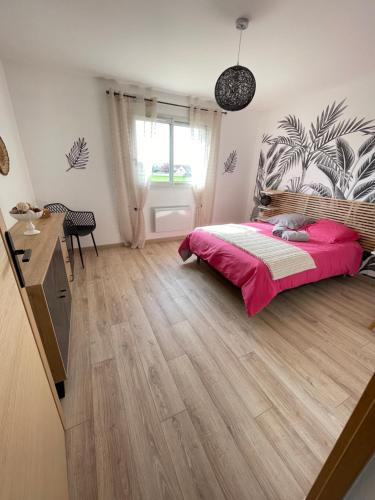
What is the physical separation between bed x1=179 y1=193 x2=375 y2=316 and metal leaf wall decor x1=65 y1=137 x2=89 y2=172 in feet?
6.45

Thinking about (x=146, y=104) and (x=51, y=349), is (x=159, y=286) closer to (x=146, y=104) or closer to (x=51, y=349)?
(x=51, y=349)

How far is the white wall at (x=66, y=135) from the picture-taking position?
2582 millimetres

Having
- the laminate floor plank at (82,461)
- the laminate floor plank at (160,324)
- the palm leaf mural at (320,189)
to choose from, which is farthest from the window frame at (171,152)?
the laminate floor plank at (82,461)

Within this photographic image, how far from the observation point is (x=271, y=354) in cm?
166

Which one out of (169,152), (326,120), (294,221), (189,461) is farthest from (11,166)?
(326,120)

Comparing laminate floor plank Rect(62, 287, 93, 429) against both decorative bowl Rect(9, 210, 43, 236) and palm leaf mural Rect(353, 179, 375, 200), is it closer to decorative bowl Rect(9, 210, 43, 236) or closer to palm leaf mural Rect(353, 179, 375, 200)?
decorative bowl Rect(9, 210, 43, 236)

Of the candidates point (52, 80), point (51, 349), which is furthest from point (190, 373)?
point (52, 80)

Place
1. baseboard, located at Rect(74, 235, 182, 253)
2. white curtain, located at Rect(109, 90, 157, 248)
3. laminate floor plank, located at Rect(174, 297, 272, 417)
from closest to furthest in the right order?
laminate floor plank, located at Rect(174, 297, 272, 417) < white curtain, located at Rect(109, 90, 157, 248) < baseboard, located at Rect(74, 235, 182, 253)

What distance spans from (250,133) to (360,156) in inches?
80.2

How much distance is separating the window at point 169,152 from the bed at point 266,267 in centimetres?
149

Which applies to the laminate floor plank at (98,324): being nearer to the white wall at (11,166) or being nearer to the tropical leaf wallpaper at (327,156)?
the white wall at (11,166)

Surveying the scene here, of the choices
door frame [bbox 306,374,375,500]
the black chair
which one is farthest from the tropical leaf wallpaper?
the black chair

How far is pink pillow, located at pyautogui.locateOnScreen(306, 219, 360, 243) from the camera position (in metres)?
2.70

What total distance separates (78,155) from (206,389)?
3.32 meters
